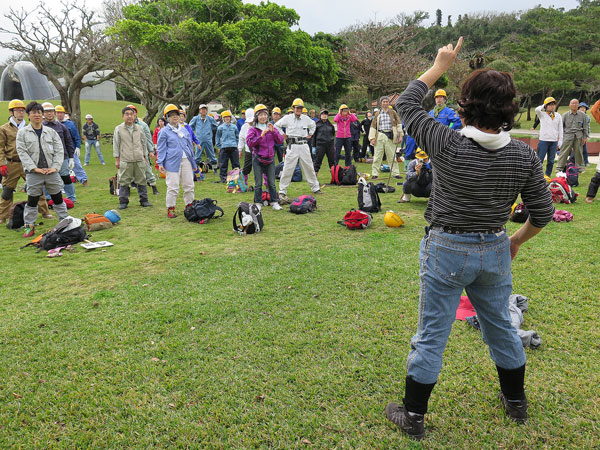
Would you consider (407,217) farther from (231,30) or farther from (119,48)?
(119,48)

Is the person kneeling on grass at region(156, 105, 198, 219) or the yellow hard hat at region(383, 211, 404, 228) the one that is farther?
the person kneeling on grass at region(156, 105, 198, 219)

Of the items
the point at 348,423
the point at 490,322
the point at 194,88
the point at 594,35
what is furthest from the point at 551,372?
the point at 594,35

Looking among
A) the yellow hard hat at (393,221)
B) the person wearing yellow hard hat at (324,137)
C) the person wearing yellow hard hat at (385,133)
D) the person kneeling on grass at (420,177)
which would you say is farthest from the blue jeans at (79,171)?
the yellow hard hat at (393,221)

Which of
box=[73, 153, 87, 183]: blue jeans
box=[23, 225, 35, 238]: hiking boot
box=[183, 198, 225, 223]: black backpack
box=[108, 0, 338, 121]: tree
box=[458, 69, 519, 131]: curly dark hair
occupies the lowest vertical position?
box=[23, 225, 35, 238]: hiking boot

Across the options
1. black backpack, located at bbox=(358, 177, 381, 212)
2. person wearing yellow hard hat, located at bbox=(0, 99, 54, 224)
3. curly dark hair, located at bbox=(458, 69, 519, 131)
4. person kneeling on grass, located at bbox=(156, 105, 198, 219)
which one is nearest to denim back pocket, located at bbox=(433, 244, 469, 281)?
curly dark hair, located at bbox=(458, 69, 519, 131)

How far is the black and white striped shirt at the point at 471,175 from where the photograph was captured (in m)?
2.04

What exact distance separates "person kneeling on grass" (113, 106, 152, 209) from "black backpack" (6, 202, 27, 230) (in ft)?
6.12

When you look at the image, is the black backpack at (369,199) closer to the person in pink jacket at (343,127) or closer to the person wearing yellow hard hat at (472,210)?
the person in pink jacket at (343,127)

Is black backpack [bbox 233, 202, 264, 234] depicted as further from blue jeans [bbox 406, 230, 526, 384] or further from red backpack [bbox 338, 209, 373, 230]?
blue jeans [bbox 406, 230, 526, 384]

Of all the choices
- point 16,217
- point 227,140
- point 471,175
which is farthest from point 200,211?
point 471,175

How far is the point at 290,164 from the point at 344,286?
16.8 ft

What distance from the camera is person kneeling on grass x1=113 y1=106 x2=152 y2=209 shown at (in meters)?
8.59

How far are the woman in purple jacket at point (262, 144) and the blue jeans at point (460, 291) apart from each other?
6.27 meters

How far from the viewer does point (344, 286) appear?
4633mm
